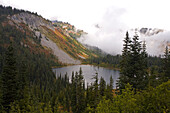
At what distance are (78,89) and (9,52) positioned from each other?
29920mm

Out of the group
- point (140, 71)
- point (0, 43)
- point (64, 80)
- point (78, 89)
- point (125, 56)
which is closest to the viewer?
point (140, 71)

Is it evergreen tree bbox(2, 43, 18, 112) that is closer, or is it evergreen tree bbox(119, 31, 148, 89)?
evergreen tree bbox(119, 31, 148, 89)

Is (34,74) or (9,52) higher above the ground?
(9,52)

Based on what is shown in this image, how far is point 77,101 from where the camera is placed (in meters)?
46.7

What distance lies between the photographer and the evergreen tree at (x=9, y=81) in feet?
72.0

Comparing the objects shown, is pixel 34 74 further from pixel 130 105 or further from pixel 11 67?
pixel 130 105

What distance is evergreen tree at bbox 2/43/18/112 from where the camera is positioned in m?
22.0

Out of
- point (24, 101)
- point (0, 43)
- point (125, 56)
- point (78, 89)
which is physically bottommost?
point (78, 89)

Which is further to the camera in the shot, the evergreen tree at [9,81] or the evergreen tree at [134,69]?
the evergreen tree at [9,81]

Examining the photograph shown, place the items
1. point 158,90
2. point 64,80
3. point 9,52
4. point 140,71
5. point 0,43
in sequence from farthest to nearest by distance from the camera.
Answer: point 0,43 < point 64,80 < point 9,52 < point 140,71 < point 158,90

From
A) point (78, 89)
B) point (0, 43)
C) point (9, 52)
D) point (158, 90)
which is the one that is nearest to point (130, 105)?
point (158, 90)

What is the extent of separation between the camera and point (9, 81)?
72.8 feet

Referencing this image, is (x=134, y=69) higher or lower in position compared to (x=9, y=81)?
higher

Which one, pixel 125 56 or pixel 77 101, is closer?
pixel 125 56
